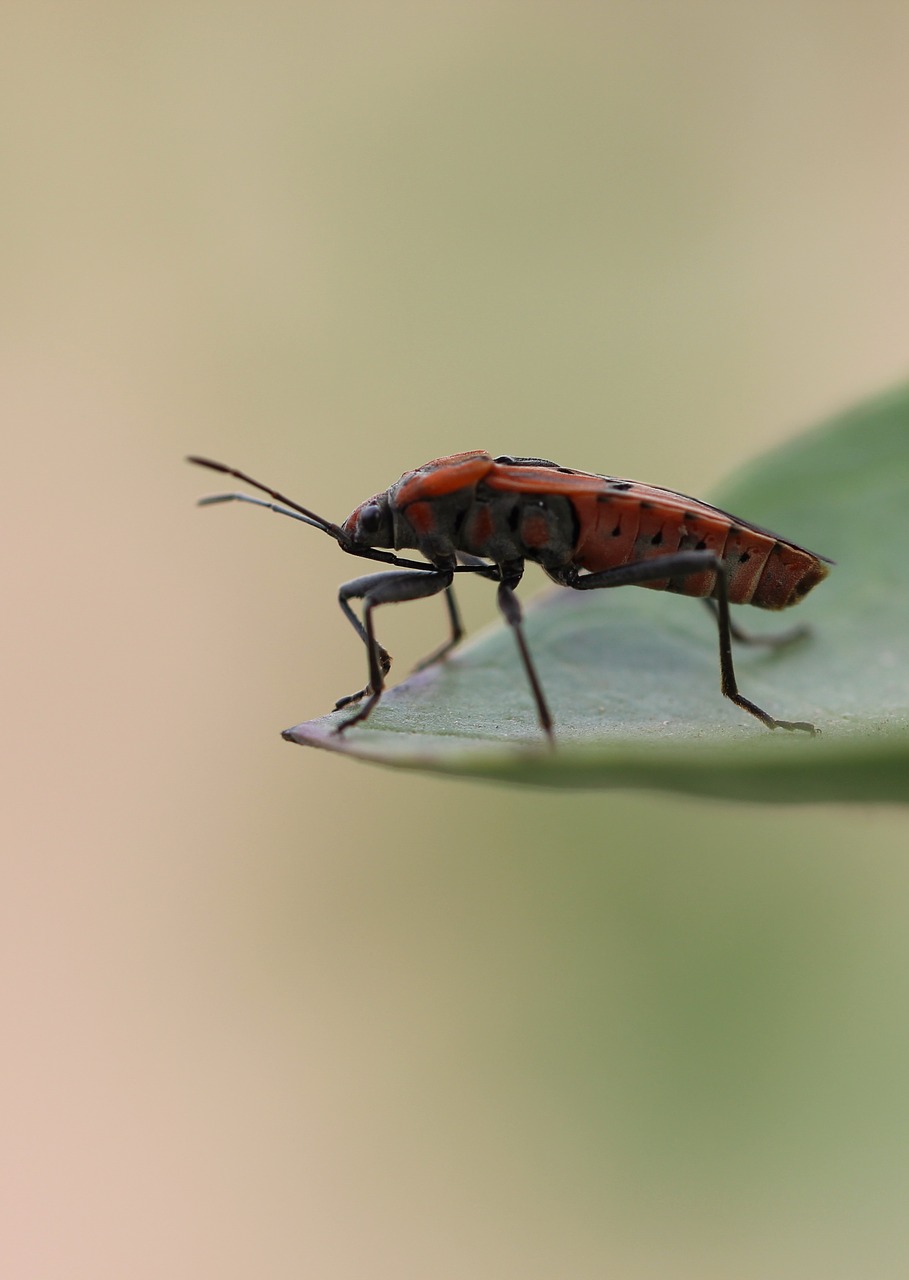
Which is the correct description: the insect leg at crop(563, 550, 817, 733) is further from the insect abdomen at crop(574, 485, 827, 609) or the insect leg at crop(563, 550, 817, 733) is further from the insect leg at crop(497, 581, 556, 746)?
Answer: the insect leg at crop(497, 581, 556, 746)

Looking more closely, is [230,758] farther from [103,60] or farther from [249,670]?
[103,60]

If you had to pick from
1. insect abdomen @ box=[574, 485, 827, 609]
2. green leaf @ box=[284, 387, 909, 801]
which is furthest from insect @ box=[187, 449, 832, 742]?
green leaf @ box=[284, 387, 909, 801]

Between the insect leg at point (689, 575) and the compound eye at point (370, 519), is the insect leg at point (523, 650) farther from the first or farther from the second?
the compound eye at point (370, 519)

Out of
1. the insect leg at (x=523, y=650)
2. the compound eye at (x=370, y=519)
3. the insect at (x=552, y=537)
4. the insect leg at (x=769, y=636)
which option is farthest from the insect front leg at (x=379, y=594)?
the insect leg at (x=769, y=636)

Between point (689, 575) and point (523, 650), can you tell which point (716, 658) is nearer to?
point (689, 575)

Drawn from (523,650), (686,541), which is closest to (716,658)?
(686,541)

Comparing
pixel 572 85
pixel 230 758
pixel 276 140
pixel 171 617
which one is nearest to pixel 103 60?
pixel 276 140
